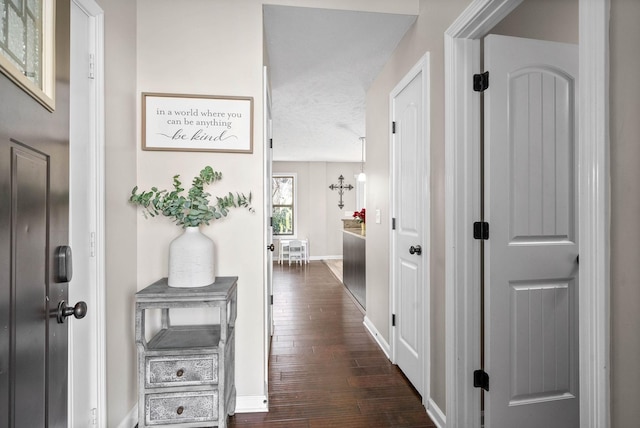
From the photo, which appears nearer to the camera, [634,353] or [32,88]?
[32,88]

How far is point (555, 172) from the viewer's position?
1.60 m

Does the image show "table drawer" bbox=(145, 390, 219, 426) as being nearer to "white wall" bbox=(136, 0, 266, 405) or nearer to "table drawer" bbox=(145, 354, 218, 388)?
"table drawer" bbox=(145, 354, 218, 388)

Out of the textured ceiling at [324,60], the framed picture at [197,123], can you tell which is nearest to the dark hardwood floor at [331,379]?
the framed picture at [197,123]

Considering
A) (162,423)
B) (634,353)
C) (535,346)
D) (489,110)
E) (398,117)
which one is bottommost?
(162,423)

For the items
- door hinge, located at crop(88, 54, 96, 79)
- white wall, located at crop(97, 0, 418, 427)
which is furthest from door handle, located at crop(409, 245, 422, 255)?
door hinge, located at crop(88, 54, 96, 79)

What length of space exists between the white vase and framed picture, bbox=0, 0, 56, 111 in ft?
2.97

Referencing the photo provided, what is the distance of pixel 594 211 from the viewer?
0.92 metres

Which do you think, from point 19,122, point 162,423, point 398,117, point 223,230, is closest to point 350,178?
point 398,117

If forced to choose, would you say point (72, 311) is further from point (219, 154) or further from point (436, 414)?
point (436, 414)

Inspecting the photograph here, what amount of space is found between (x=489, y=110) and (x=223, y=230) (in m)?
1.60

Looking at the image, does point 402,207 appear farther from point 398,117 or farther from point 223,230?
point 223,230

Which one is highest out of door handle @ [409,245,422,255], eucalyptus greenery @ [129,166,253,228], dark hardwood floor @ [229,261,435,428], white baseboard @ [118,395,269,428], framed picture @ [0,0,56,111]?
framed picture @ [0,0,56,111]

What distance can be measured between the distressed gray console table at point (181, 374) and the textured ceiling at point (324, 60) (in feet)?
5.98

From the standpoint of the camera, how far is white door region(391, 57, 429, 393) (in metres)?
1.99
